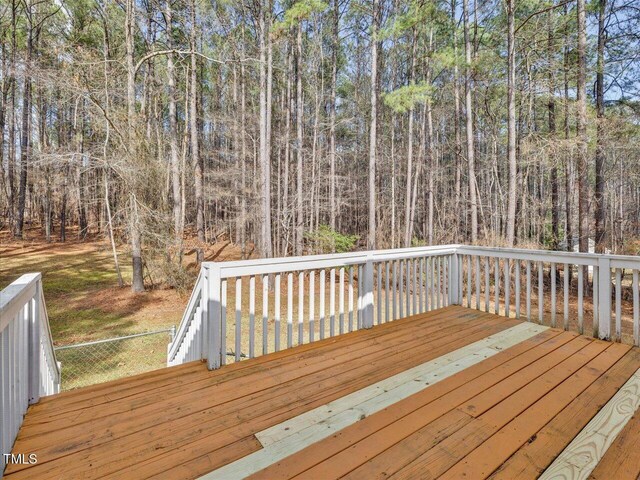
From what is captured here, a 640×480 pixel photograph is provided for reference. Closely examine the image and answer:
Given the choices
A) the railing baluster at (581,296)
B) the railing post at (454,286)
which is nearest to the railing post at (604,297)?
the railing baluster at (581,296)

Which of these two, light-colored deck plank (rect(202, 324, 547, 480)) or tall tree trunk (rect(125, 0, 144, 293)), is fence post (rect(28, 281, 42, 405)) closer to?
light-colored deck plank (rect(202, 324, 547, 480))

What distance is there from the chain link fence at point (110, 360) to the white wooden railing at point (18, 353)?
286 centimetres

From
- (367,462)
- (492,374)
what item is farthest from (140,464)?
(492,374)

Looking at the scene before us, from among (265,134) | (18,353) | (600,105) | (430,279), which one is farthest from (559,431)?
(600,105)

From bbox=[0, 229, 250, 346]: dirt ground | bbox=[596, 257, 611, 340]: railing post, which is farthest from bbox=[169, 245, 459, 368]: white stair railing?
bbox=[0, 229, 250, 346]: dirt ground

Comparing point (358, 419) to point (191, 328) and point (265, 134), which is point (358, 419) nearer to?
point (191, 328)

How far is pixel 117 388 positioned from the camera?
220 centimetres

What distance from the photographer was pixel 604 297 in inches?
119

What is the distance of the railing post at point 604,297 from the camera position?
2.99m

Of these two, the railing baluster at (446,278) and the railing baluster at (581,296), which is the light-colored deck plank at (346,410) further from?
the railing baluster at (446,278)

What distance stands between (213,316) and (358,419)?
1.25m

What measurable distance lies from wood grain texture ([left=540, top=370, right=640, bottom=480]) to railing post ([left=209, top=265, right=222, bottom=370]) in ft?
6.70

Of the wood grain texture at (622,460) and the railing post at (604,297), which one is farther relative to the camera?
the railing post at (604,297)

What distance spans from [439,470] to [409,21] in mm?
9451
